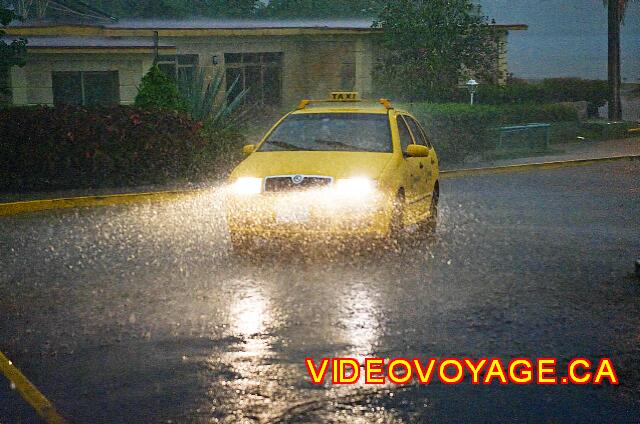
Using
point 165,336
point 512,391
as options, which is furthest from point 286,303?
point 512,391

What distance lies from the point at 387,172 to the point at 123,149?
28.3 feet

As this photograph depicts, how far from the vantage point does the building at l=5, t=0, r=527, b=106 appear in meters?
30.7

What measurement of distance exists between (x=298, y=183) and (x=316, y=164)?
1.36 ft

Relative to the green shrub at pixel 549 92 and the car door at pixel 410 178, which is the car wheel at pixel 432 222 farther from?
the green shrub at pixel 549 92

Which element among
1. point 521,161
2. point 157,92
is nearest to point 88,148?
point 157,92

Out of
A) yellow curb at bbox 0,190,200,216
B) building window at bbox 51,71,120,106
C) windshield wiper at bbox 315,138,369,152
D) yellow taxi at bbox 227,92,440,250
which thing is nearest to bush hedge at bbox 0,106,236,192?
yellow curb at bbox 0,190,200,216

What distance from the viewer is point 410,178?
509 inches

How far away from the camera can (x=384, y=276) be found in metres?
10.8

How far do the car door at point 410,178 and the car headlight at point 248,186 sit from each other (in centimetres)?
179

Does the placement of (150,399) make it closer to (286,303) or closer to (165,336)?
(165,336)

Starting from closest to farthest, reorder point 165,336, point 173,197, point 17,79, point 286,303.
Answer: point 165,336 → point 286,303 → point 173,197 → point 17,79

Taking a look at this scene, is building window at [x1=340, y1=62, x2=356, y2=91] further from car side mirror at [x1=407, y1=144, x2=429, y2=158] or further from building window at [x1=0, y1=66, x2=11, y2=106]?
car side mirror at [x1=407, y1=144, x2=429, y2=158]

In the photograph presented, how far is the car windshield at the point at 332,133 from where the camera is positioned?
13031 mm

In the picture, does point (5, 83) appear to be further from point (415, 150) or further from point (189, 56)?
point (415, 150)
